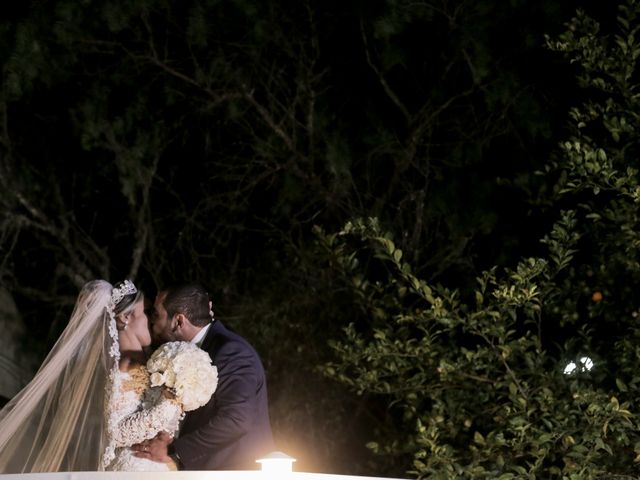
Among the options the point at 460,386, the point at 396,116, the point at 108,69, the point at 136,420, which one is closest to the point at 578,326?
the point at 460,386

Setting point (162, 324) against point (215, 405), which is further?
point (162, 324)

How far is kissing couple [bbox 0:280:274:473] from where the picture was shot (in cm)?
491

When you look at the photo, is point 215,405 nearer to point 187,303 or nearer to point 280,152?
point 187,303

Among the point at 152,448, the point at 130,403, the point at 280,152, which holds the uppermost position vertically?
the point at 280,152

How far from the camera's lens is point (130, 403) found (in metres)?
4.93

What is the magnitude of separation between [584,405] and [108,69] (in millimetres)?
4417

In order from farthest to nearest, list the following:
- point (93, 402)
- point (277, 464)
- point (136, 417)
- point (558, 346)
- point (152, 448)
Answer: point (558, 346), point (93, 402), point (152, 448), point (136, 417), point (277, 464)

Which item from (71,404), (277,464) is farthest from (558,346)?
(277,464)

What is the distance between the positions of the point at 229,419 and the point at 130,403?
417mm

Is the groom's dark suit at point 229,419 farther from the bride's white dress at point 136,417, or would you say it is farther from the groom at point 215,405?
the bride's white dress at point 136,417

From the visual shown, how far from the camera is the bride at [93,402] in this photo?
4.90m

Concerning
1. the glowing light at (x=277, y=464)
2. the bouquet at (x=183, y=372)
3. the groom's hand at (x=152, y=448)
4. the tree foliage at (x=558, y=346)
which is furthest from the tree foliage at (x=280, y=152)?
the glowing light at (x=277, y=464)

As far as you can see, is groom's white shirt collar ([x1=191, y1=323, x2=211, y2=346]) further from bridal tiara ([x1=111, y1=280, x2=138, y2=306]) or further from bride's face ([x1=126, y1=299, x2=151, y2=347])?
bridal tiara ([x1=111, y1=280, x2=138, y2=306])

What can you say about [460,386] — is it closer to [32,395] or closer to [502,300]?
[502,300]
